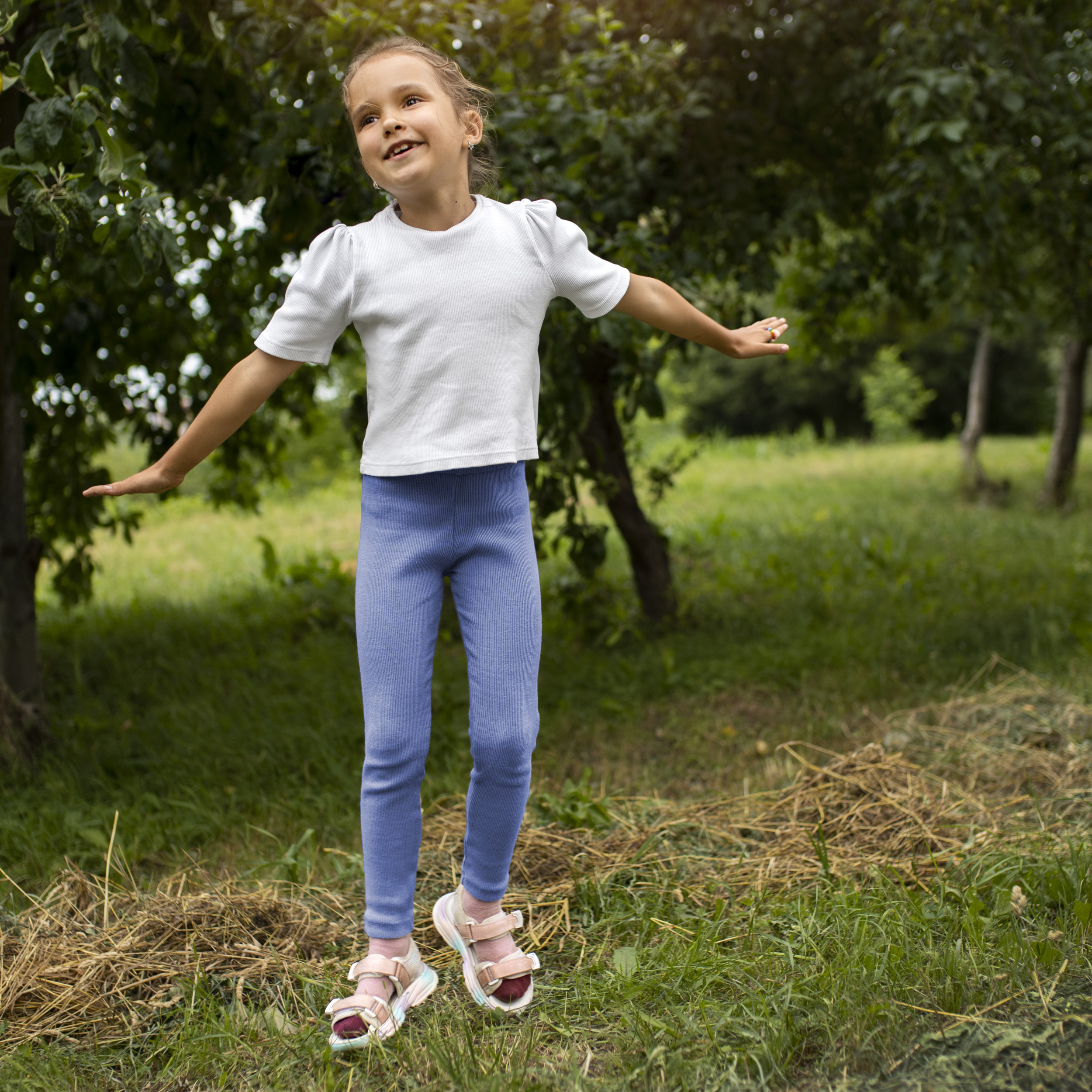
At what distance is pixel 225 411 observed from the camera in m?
1.90

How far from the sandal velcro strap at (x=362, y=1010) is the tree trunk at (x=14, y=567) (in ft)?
8.63

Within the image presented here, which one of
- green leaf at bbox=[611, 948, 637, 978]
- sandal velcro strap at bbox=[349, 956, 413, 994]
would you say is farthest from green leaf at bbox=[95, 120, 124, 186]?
green leaf at bbox=[611, 948, 637, 978]

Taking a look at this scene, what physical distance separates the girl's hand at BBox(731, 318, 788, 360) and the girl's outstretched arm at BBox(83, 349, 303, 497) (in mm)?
908

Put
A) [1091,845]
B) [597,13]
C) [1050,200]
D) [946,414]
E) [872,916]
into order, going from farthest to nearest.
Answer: [946,414] < [1050,200] < [597,13] < [1091,845] < [872,916]

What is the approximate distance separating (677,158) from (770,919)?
11.6 feet

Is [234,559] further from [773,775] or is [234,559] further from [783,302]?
[773,775]

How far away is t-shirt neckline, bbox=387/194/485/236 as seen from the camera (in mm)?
1888

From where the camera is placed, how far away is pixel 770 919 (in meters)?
2.30

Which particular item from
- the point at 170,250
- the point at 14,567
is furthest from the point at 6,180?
the point at 14,567

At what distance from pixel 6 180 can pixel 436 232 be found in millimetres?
1031

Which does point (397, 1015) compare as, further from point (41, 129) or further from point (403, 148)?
point (41, 129)

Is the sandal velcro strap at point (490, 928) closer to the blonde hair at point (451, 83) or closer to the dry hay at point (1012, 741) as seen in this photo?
the blonde hair at point (451, 83)

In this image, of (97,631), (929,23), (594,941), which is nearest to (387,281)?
(594,941)

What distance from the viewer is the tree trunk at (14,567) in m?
4.05
